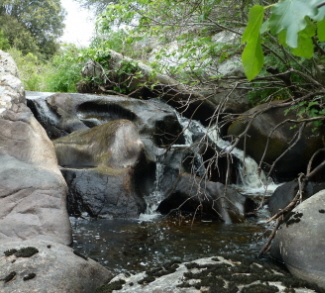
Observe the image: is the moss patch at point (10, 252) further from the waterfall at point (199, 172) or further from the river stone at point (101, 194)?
the waterfall at point (199, 172)

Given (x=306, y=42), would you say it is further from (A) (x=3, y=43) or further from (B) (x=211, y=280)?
(A) (x=3, y=43)

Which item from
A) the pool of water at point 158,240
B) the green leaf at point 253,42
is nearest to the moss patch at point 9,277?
the pool of water at point 158,240

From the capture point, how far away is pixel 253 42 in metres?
0.92

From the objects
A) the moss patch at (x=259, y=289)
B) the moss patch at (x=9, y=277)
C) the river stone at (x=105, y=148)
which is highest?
the river stone at (x=105, y=148)

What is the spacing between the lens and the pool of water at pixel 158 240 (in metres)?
4.77

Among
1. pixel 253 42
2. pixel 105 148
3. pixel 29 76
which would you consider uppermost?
pixel 29 76

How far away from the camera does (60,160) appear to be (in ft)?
24.1

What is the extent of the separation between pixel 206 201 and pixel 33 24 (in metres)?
25.5

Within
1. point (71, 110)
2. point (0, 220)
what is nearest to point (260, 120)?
point (71, 110)

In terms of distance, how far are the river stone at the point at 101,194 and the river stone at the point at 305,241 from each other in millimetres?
2957

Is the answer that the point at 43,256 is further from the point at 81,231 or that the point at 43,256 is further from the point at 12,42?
the point at 12,42

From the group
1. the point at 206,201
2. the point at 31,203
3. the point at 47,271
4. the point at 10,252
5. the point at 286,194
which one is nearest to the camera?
the point at 47,271

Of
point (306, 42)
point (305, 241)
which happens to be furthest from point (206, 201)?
point (306, 42)

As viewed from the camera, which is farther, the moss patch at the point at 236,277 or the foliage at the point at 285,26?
the moss patch at the point at 236,277
